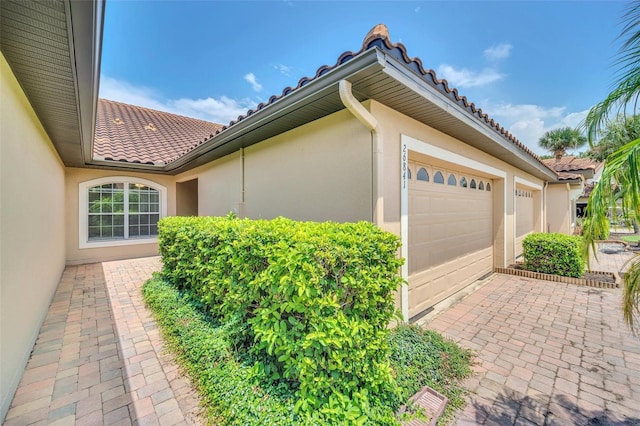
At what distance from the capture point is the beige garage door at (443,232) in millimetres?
4680

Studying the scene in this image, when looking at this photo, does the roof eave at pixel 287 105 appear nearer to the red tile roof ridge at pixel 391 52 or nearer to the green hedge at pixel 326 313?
the red tile roof ridge at pixel 391 52

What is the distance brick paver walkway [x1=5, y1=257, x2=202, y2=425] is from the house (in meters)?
0.24

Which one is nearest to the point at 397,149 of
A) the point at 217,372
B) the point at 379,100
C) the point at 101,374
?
the point at 379,100

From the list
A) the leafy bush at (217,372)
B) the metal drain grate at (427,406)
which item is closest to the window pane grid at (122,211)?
the leafy bush at (217,372)

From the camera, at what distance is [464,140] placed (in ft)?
17.9

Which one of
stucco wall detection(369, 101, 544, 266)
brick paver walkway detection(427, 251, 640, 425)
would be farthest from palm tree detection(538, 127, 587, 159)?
brick paver walkway detection(427, 251, 640, 425)

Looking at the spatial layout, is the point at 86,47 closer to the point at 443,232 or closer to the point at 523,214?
the point at 443,232

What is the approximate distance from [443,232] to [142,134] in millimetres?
11814

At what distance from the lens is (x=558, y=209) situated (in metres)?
13.5

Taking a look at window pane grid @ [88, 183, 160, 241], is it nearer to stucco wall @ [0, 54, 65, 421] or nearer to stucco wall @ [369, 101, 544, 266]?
stucco wall @ [0, 54, 65, 421]

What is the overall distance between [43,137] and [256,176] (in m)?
3.79

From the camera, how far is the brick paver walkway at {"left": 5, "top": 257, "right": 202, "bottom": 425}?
2408mm

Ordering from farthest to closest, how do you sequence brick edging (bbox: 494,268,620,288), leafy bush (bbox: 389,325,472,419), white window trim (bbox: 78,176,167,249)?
white window trim (bbox: 78,176,167,249)
brick edging (bbox: 494,268,620,288)
leafy bush (bbox: 389,325,472,419)

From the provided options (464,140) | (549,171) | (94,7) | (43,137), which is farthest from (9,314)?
(549,171)
